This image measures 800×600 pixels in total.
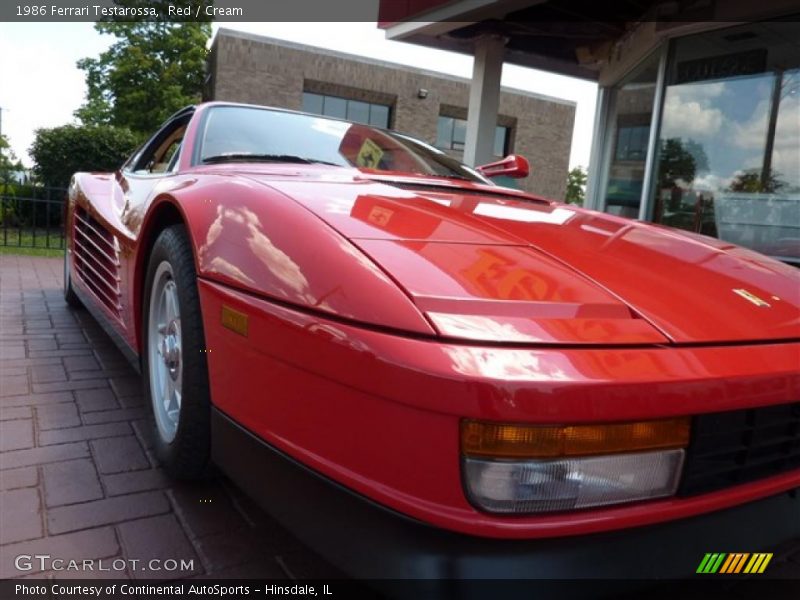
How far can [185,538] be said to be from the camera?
1556mm

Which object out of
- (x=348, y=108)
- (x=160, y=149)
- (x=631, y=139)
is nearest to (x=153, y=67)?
(x=348, y=108)

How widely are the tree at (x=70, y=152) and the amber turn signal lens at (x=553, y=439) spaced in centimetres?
1378

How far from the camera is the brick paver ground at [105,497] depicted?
1.48m

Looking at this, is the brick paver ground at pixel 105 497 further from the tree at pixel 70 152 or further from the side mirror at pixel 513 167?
the tree at pixel 70 152

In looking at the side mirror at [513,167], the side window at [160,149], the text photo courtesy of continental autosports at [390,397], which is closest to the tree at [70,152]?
the side window at [160,149]

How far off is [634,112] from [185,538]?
667 centimetres

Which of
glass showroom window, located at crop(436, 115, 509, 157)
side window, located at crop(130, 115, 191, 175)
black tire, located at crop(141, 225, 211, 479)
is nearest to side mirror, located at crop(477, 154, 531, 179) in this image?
side window, located at crop(130, 115, 191, 175)

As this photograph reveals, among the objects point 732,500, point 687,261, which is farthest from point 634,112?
point 732,500

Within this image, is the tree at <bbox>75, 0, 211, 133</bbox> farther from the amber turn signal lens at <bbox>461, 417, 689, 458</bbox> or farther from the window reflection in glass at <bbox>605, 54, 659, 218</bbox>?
the amber turn signal lens at <bbox>461, 417, 689, 458</bbox>

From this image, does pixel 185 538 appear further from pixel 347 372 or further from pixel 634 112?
pixel 634 112

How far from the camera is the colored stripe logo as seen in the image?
3.53 ft

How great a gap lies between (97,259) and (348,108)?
20365 millimetres

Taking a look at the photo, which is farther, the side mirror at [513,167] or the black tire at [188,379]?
the side mirror at [513,167]

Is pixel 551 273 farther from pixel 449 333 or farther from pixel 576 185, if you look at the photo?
pixel 576 185
